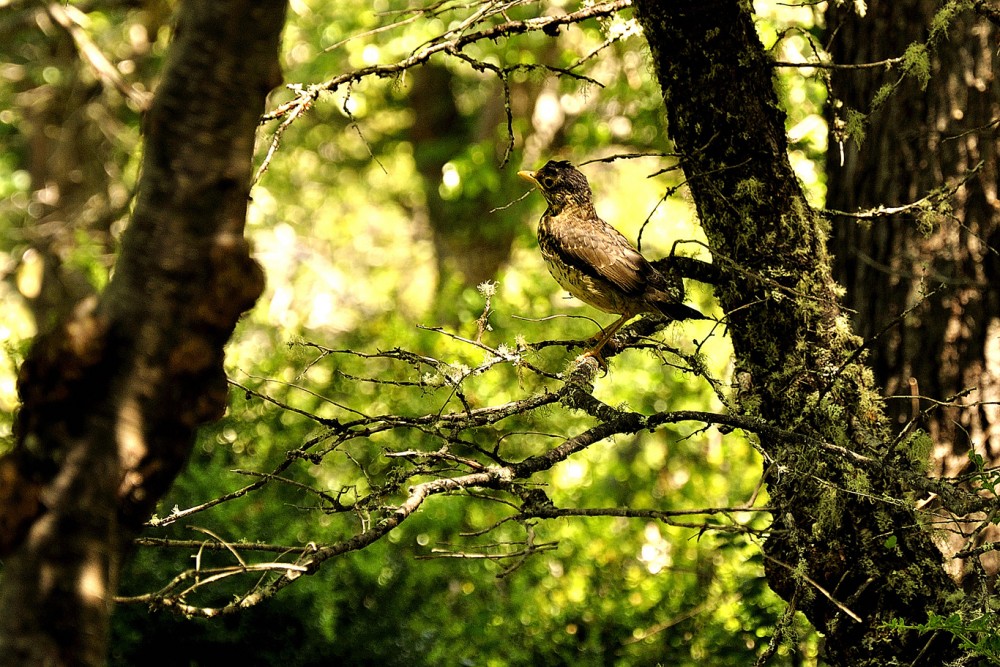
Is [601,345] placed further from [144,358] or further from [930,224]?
[144,358]

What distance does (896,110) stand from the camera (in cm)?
395

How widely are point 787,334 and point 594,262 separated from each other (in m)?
0.94

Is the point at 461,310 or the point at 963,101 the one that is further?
the point at 461,310

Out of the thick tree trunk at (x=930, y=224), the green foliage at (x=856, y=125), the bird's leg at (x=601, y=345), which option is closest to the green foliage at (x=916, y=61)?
the green foliage at (x=856, y=125)

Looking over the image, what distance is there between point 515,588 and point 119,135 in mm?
7412

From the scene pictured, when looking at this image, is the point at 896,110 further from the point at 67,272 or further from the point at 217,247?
the point at 67,272

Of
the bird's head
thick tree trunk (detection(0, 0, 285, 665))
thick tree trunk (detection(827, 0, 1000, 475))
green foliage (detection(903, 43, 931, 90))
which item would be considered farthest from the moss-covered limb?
thick tree trunk (detection(0, 0, 285, 665))

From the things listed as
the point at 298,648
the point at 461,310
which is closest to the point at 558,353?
the point at 461,310

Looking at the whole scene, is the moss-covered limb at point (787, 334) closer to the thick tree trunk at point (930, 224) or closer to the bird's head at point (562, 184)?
the thick tree trunk at point (930, 224)

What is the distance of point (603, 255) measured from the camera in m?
3.88

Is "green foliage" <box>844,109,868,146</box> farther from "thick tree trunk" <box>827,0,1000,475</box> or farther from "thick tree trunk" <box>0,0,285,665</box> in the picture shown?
"thick tree trunk" <box>0,0,285,665</box>

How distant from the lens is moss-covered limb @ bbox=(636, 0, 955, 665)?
3.00m

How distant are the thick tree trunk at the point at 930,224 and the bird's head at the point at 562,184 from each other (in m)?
1.03

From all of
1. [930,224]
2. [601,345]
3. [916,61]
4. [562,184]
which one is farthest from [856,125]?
[562,184]
